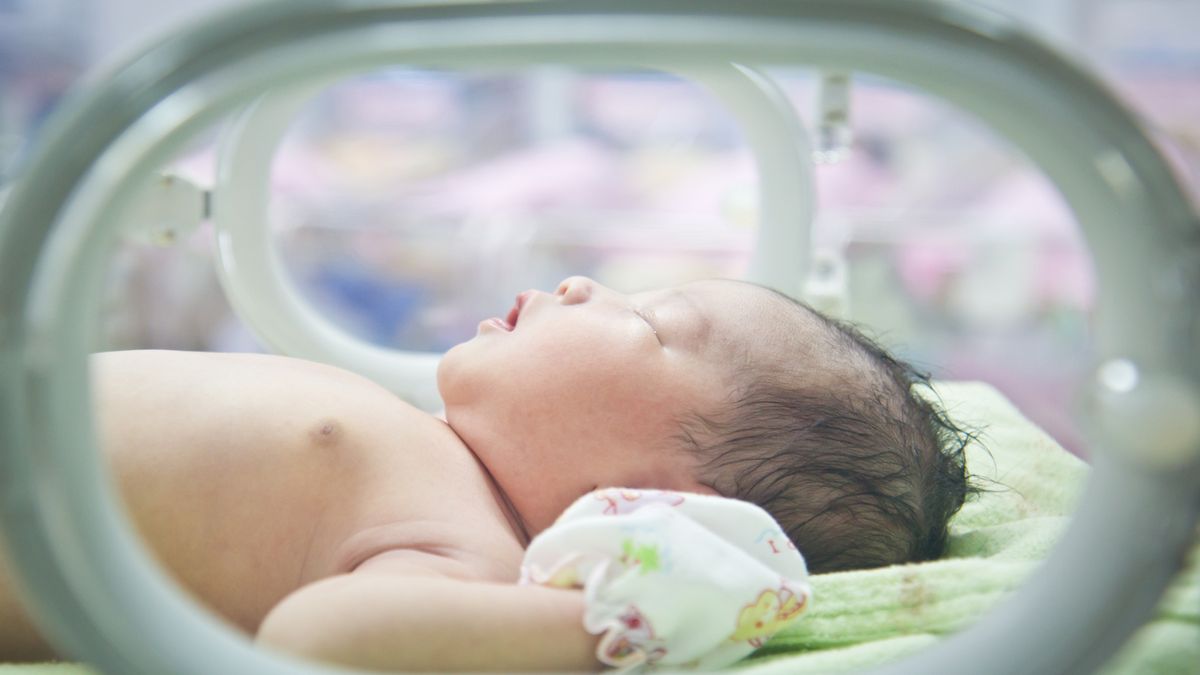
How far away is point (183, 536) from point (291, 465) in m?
0.08

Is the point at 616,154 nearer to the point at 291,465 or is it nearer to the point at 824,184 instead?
the point at 824,184

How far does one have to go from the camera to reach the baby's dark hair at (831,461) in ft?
2.43

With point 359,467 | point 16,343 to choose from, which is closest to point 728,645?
point 359,467

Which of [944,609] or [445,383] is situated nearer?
[944,609]

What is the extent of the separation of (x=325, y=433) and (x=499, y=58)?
0.39 metres

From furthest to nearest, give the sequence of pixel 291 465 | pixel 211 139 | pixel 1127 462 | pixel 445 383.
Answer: pixel 211 139 < pixel 445 383 < pixel 291 465 < pixel 1127 462

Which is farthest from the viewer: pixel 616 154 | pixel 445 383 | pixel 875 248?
pixel 616 154

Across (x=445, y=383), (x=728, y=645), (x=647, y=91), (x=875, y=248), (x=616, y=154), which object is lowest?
(x=728, y=645)

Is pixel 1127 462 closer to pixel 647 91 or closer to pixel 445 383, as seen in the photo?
pixel 445 383

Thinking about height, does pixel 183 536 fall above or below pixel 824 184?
below

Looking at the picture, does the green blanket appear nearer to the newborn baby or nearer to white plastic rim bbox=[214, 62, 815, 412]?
the newborn baby

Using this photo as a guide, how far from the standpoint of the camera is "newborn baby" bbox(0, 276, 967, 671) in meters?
0.69

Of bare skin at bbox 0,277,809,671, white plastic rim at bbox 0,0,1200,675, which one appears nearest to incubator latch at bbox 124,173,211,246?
bare skin at bbox 0,277,809,671

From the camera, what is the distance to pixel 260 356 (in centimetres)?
87
